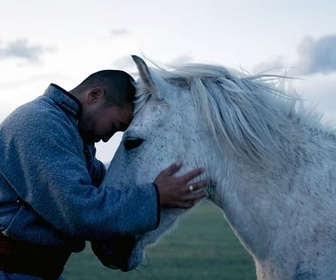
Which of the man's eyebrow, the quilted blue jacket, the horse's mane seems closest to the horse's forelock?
the horse's mane

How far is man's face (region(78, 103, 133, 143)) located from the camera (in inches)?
167

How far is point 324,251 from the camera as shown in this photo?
3787mm

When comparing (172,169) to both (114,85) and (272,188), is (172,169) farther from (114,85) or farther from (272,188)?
(114,85)

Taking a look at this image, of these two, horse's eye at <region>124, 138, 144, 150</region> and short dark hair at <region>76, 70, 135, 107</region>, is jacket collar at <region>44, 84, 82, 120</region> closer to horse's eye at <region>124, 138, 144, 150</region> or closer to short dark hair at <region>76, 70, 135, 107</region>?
short dark hair at <region>76, 70, 135, 107</region>

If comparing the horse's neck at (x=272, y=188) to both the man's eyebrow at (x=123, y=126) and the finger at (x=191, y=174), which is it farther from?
the man's eyebrow at (x=123, y=126)

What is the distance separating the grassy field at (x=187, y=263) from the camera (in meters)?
15.8

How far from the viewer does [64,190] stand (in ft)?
12.4

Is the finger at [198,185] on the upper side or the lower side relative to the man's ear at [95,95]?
lower

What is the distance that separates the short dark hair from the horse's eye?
23 centimetres

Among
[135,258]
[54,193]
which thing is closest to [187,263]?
[135,258]

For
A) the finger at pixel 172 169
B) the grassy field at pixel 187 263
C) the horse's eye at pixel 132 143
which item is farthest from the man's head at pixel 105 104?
the grassy field at pixel 187 263

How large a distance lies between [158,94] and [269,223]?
2.81 ft

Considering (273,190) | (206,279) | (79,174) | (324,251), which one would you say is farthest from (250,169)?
(206,279)

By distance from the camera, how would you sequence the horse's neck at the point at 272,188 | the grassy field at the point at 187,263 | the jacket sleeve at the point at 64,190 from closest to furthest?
the jacket sleeve at the point at 64,190, the horse's neck at the point at 272,188, the grassy field at the point at 187,263
